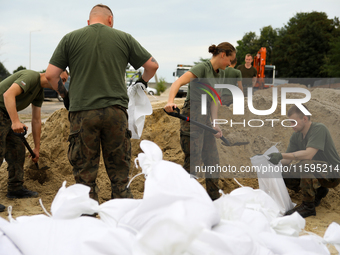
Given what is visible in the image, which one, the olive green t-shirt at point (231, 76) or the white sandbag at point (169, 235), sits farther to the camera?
the olive green t-shirt at point (231, 76)

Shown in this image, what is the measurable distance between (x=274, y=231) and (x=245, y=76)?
855 centimetres

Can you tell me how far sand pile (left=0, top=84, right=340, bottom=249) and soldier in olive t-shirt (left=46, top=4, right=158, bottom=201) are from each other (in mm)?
1149

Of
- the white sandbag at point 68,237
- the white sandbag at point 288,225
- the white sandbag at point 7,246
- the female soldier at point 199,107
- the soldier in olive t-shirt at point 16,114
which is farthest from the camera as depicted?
the female soldier at point 199,107

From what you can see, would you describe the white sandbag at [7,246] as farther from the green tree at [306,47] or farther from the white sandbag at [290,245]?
the green tree at [306,47]

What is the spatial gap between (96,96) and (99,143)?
41 cm

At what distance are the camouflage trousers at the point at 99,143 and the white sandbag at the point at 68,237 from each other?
1.12 metres

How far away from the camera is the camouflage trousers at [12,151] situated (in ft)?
11.7

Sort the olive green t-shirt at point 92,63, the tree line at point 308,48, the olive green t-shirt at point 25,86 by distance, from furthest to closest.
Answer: the tree line at point 308,48 → the olive green t-shirt at point 25,86 → the olive green t-shirt at point 92,63

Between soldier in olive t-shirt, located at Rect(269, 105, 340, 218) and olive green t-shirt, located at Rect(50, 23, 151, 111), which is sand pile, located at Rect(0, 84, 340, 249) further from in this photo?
olive green t-shirt, located at Rect(50, 23, 151, 111)

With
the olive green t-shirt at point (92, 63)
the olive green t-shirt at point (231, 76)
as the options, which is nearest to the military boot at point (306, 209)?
the olive green t-shirt at point (92, 63)

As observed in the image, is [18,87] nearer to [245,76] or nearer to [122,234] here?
[122,234]

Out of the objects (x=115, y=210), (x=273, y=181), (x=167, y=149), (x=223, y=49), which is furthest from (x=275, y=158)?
(x=115, y=210)

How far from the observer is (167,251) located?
1.24 meters

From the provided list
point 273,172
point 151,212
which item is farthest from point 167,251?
point 273,172
